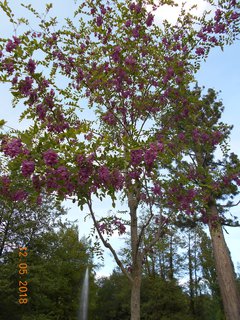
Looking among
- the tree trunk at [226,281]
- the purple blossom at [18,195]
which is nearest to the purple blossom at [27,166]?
the purple blossom at [18,195]

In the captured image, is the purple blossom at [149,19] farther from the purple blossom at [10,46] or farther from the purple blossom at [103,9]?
the purple blossom at [10,46]

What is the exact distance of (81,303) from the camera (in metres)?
27.0

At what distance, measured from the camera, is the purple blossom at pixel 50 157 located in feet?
12.0

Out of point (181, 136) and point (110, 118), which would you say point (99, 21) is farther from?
point (181, 136)

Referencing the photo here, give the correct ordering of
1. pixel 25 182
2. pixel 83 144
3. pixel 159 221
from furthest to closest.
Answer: pixel 159 221 < pixel 25 182 < pixel 83 144

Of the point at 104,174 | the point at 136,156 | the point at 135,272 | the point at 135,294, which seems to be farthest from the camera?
the point at 135,272

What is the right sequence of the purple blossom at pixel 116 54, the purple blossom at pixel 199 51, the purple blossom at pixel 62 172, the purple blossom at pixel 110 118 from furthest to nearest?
the purple blossom at pixel 110 118
the purple blossom at pixel 199 51
the purple blossom at pixel 116 54
the purple blossom at pixel 62 172

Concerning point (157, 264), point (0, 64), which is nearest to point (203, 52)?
point (0, 64)

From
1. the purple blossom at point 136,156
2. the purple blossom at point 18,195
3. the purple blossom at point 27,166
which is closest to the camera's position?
the purple blossom at point 27,166

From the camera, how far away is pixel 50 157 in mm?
3672

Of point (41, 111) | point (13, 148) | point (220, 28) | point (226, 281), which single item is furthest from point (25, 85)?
point (226, 281)

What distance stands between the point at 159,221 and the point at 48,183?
3.28 metres

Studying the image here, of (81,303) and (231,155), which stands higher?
(231,155)

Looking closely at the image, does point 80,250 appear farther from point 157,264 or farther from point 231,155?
point 231,155
